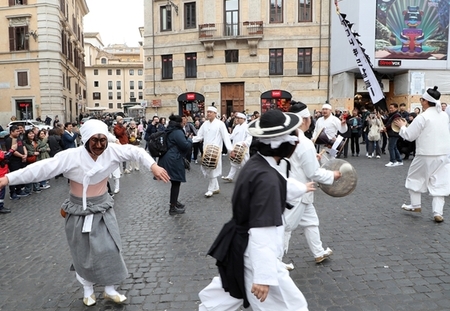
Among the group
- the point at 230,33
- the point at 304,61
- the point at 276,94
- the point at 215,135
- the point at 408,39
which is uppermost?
the point at 230,33

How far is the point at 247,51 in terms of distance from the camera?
30.1 metres

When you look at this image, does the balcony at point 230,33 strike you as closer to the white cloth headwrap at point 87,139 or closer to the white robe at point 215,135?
the white robe at point 215,135

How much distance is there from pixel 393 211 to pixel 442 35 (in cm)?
2242

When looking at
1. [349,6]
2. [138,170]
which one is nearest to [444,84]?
[349,6]

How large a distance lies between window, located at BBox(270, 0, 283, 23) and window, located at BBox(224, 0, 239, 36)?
2571 millimetres

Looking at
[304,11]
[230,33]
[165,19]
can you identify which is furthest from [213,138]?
[165,19]

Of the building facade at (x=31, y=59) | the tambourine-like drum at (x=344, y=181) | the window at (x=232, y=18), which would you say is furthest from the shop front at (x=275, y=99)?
the tambourine-like drum at (x=344, y=181)

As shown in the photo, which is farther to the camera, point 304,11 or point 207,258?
point 304,11

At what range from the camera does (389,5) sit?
25.0 meters

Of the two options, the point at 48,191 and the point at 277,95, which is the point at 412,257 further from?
the point at 277,95

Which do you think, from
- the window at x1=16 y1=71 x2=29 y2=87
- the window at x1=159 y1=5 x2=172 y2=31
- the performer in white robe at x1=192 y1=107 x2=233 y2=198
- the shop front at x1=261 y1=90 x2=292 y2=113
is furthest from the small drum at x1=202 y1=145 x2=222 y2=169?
the window at x1=16 y1=71 x2=29 y2=87

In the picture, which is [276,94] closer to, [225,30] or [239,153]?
[225,30]

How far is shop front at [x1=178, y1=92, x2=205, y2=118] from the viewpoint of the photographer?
31.5 m

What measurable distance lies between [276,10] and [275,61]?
3660 millimetres
